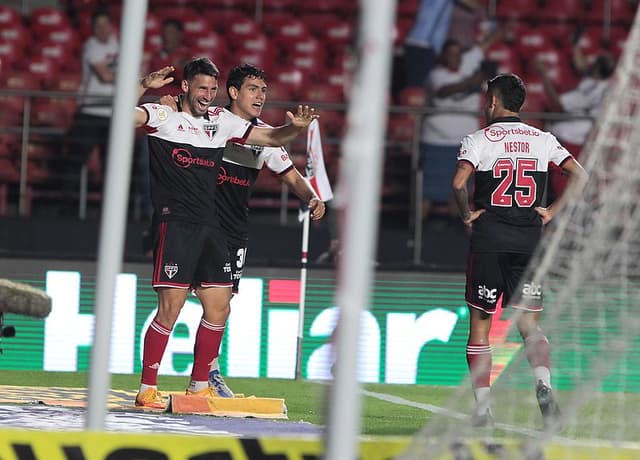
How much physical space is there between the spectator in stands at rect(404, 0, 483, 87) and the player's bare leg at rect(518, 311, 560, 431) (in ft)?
22.1

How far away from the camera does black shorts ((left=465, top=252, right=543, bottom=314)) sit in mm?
8523

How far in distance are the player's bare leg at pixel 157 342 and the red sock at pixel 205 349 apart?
364mm

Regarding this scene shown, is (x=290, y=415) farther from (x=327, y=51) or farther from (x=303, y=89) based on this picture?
(x=327, y=51)

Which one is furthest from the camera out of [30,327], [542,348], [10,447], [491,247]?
[30,327]

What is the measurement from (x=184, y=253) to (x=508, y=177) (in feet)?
6.62

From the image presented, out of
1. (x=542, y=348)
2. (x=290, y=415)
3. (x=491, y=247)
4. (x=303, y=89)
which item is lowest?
(x=290, y=415)

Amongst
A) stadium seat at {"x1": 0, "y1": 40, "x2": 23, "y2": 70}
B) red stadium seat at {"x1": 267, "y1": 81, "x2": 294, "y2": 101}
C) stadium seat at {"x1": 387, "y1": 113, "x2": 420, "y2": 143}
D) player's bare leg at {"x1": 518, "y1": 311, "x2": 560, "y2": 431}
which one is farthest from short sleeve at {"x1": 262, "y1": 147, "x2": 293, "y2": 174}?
stadium seat at {"x1": 0, "y1": 40, "x2": 23, "y2": 70}

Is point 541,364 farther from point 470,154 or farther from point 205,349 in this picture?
point 205,349

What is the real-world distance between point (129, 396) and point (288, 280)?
3639mm

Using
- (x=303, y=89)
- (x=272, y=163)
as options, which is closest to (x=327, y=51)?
(x=303, y=89)

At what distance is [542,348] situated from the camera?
5.38m

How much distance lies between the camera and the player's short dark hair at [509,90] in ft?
27.7

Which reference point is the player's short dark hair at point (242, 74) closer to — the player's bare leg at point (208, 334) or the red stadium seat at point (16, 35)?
the player's bare leg at point (208, 334)

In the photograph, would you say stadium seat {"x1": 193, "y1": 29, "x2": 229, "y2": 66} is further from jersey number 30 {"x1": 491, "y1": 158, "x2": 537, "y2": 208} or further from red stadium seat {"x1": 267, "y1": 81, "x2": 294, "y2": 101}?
jersey number 30 {"x1": 491, "y1": 158, "x2": 537, "y2": 208}
